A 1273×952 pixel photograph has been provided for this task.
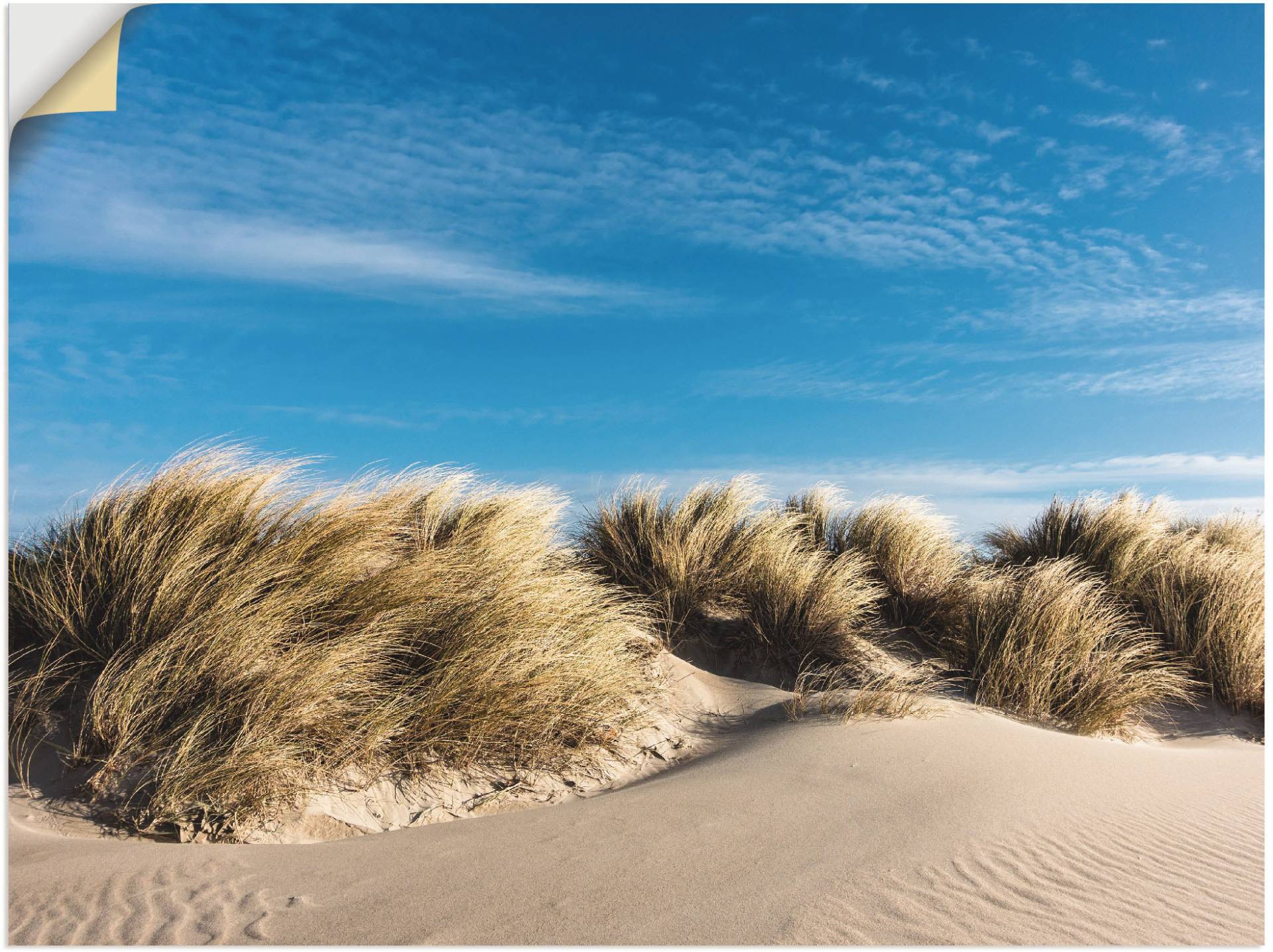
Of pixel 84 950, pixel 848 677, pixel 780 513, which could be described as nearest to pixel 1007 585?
pixel 848 677

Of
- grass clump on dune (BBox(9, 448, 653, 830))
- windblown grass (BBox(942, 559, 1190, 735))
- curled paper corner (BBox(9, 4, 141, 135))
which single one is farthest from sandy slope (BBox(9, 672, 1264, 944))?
curled paper corner (BBox(9, 4, 141, 135))

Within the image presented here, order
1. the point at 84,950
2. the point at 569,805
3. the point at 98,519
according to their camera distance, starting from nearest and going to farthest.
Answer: the point at 84,950 < the point at 569,805 < the point at 98,519

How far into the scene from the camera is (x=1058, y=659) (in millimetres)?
6094

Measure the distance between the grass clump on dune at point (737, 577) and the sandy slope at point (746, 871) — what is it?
2109 millimetres

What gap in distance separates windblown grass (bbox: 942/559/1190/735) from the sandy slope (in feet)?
5.46

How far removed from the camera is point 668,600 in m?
6.51

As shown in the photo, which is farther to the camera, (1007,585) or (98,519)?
(1007,585)

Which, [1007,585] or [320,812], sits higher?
[1007,585]

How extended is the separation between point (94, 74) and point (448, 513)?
14.8 feet

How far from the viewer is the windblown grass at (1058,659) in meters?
5.91

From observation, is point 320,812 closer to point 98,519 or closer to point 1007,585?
point 98,519

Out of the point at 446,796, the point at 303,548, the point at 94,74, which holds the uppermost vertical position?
the point at 94,74

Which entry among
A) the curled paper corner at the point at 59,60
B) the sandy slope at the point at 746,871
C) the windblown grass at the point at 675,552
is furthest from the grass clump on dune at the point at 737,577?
the curled paper corner at the point at 59,60

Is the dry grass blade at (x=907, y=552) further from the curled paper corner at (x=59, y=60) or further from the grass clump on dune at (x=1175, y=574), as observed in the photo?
the curled paper corner at (x=59, y=60)
